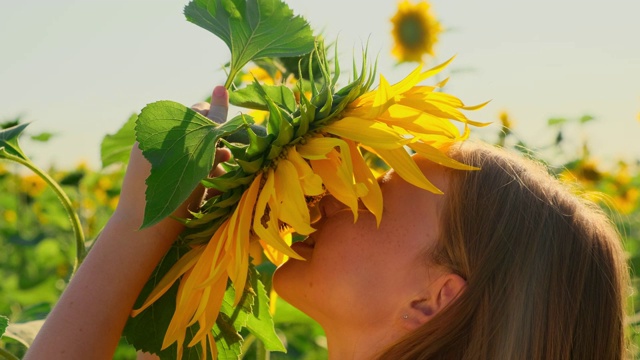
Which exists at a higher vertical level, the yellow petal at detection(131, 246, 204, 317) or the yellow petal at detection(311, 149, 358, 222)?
the yellow petal at detection(311, 149, 358, 222)

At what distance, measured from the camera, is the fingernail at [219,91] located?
102 centimetres

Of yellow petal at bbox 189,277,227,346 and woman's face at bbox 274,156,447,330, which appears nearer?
yellow petal at bbox 189,277,227,346

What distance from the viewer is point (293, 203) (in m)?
0.94

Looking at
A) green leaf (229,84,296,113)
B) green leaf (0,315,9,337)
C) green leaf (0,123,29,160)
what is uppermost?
green leaf (229,84,296,113)

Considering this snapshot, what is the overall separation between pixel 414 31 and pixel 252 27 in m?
2.22

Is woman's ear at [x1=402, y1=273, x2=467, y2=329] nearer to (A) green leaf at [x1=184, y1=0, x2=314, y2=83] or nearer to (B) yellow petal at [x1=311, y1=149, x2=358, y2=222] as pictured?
(B) yellow petal at [x1=311, y1=149, x2=358, y2=222]

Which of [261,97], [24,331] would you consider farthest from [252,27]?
[24,331]

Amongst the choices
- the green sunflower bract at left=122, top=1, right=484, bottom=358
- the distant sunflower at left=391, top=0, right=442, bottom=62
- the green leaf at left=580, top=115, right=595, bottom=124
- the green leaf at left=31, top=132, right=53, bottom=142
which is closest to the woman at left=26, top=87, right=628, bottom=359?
the green sunflower bract at left=122, top=1, right=484, bottom=358

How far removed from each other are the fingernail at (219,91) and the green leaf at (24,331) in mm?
432

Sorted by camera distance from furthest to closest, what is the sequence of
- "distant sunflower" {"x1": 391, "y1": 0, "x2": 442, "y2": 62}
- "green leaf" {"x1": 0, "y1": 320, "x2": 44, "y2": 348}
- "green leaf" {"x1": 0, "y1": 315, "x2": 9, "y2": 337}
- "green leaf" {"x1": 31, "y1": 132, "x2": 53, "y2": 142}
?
"distant sunflower" {"x1": 391, "y1": 0, "x2": 442, "y2": 62} < "green leaf" {"x1": 31, "y1": 132, "x2": 53, "y2": 142} < "green leaf" {"x1": 0, "y1": 320, "x2": 44, "y2": 348} < "green leaf" {"x1": 0, "y1": 315, "x2": 9, "y2": 337}

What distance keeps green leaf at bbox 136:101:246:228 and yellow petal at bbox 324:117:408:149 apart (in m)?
0.10

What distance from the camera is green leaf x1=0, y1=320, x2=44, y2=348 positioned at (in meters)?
1.23

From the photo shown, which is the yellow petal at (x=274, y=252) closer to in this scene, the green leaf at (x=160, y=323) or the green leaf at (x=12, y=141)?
the green leaf at (x=160, y=323)

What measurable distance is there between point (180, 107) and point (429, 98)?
0.27 meters
